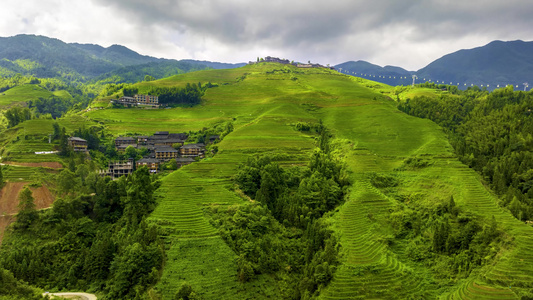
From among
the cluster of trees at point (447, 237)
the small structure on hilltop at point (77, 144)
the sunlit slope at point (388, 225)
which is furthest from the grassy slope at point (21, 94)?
the cluster of trees at point (447, 237)

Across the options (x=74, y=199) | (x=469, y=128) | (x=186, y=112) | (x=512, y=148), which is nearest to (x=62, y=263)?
(x=74, y=199)

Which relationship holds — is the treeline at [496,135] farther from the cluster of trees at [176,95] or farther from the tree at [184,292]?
the cluster of trees at [176,95]

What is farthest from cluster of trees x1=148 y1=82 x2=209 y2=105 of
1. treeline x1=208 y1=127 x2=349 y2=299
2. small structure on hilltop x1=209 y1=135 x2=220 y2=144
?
treeline x1=208 y1=127 x2=349 y2=299

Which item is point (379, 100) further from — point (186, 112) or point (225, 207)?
point (225, 207)

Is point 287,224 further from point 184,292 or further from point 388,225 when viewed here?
point 184,292

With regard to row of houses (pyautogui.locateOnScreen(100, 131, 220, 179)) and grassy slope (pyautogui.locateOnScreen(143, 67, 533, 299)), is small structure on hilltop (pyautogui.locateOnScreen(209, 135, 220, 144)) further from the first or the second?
grassy slope (pyautogui.locateOnScreen(143, 67, 533, 299))
